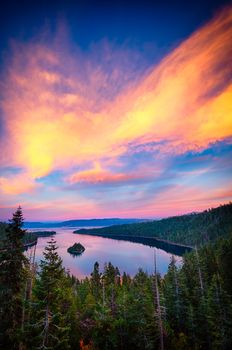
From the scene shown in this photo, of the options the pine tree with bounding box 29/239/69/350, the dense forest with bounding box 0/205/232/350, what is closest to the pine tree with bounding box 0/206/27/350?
the dense forest with bounding box 0/205/232/350

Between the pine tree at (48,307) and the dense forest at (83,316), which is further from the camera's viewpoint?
the dense forest at (83,316)

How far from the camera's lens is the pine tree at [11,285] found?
808 inches

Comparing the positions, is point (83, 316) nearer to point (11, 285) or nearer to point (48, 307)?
point (48, 307)

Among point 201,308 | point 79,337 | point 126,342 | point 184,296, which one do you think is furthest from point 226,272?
point 79,337

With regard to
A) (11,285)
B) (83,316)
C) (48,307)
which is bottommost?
(83,316)

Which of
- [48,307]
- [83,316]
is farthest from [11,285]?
[83,316]

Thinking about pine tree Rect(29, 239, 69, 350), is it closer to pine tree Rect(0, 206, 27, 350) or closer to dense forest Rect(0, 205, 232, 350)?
dense forest Rect(0, 205, 232, 350)

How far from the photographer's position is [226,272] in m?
52.3

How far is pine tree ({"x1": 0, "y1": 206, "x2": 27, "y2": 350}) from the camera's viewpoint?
20531 mm

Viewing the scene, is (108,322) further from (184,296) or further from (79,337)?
(184,296)

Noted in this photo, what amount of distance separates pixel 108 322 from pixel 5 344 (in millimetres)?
13748

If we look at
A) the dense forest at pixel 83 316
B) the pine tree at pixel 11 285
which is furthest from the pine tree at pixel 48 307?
the pine tree at pixel 11 285

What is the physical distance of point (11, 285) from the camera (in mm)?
20844

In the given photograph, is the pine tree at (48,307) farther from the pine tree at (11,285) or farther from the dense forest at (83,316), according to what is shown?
the pine tree at (11,285)
